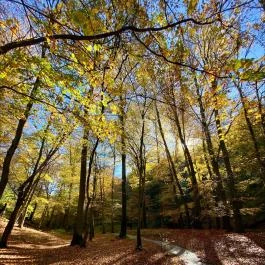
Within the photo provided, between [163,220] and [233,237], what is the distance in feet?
73.2

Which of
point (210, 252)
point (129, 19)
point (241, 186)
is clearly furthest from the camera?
point (241, 186)

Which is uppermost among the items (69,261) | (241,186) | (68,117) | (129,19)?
(241,186)

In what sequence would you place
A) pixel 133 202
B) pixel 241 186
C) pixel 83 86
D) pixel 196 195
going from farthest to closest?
1. pixel 133 202
2. pixel 196 195
3. pixel 241 186
4. pixel 83 86

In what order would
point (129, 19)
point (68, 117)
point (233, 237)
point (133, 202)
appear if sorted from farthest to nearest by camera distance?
point (133, 202), point (233, 237), point (68, 117), point (129, 19)

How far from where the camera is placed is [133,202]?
35.2m

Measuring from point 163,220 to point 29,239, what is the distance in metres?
20.7

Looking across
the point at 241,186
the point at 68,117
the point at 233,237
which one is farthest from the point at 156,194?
the point at 68,117

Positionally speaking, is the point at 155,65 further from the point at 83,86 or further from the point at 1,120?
the point at 1,120

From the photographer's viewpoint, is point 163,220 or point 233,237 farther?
point 163,220

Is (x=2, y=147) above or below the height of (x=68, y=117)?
above

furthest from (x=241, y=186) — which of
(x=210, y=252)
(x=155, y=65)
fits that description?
(x=155, y=65)

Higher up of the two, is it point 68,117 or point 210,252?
point 68,117

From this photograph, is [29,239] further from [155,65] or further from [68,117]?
[155,65]

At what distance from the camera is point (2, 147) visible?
2022 cm
